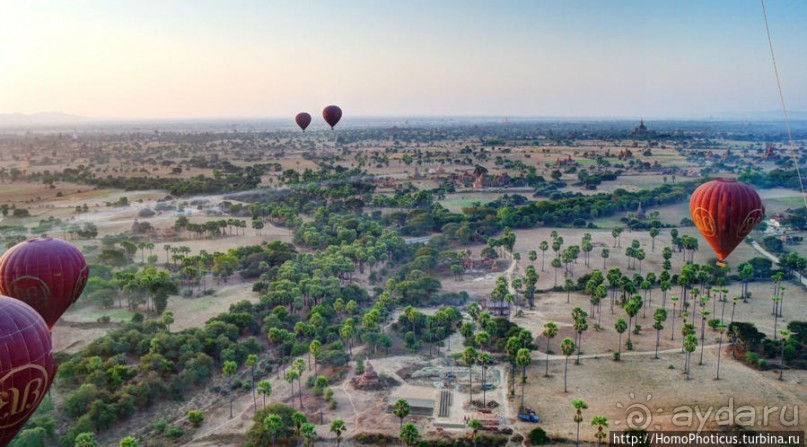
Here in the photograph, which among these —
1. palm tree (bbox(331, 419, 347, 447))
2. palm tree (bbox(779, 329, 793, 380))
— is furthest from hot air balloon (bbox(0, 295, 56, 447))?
palm tree (bbox(779, 329, 793, 380))

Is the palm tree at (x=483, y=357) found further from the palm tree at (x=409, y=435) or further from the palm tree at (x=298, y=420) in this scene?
the palm tree at (x=298, y=420)

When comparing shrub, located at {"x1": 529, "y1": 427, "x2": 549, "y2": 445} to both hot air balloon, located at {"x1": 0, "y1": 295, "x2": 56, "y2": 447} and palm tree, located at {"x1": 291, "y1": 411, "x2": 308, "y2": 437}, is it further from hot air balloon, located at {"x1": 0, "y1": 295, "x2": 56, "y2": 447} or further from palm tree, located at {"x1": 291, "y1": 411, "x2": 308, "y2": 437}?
hot air balloon, located at {"x1": 0, "y1": 295, "x2": 56, "y2": 447}

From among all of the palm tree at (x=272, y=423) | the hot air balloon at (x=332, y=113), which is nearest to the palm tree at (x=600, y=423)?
the palm tree at (x=272, y=423)

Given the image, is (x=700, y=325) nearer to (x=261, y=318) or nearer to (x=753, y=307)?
(x=753, y=307)

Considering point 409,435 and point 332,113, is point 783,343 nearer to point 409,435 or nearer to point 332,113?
point 409,435

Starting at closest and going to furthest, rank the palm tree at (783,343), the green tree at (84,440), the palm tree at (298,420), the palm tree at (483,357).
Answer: the green tree at (84,440) < the palm tree at (298,420) < the palm tree at (483,357) < the palm tree at (783,343)
